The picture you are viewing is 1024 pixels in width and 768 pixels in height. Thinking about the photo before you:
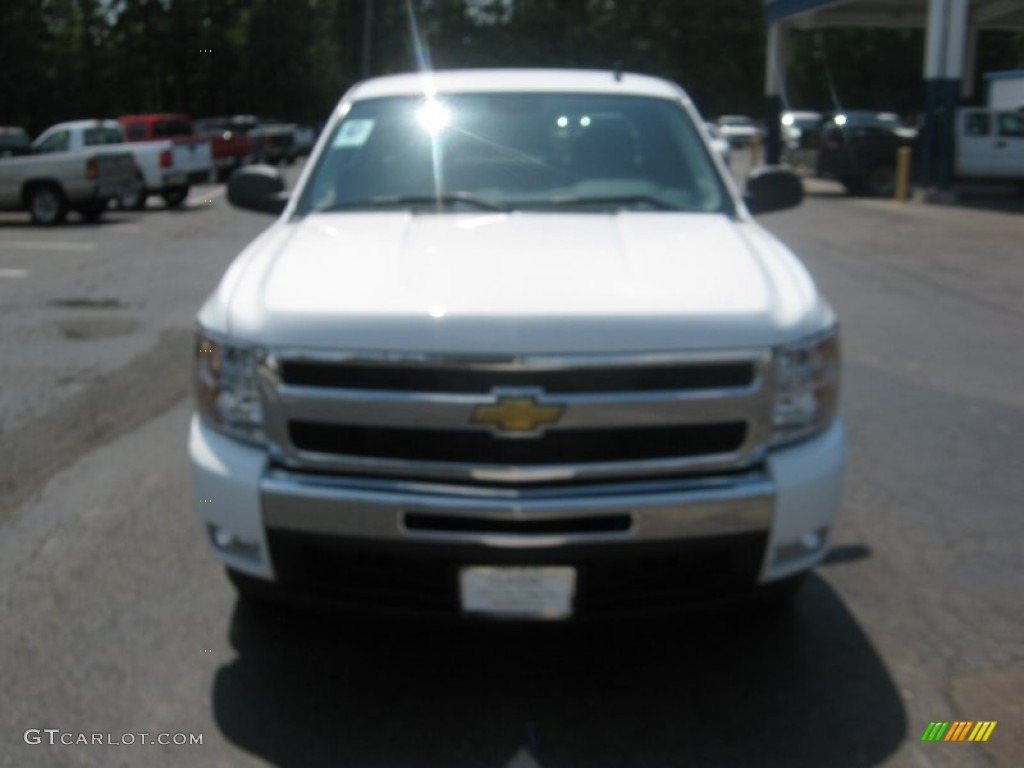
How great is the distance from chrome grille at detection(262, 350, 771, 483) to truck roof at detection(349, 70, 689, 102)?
2349 mm

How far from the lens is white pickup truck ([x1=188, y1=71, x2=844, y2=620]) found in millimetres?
3264

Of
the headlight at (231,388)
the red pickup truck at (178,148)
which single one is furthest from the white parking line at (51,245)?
the headlight at (231,388)

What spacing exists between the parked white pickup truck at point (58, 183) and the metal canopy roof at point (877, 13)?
54.5 feet

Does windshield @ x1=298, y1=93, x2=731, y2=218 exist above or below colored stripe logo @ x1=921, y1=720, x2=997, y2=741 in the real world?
above

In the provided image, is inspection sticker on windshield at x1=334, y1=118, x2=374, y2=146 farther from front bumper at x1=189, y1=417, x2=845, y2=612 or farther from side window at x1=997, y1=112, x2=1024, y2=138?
side window at x1=997, y1=112, x2=1024, y2=138

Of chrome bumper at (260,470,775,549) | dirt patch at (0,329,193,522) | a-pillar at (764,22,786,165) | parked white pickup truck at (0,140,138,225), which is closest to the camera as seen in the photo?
chrome bumper at (260,470,775,549)

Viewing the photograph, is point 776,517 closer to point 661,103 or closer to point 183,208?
point 661,103

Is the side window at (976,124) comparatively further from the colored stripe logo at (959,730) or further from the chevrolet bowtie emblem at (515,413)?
the chevrolet bowtie emblem at (515,413)

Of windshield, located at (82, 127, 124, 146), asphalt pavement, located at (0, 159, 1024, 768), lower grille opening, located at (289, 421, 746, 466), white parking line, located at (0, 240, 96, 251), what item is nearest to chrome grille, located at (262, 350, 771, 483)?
lower grille opening, located at (289, 421, 746, 466)

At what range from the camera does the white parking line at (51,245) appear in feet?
53.6

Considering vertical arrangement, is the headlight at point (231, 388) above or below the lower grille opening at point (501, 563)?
above

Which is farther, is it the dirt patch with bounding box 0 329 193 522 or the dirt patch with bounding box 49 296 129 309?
the dirt patch with bounding box 49 296 129 309

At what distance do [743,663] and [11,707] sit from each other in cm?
226

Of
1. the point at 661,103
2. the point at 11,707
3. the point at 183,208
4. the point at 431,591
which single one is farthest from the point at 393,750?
the point at 183,208
